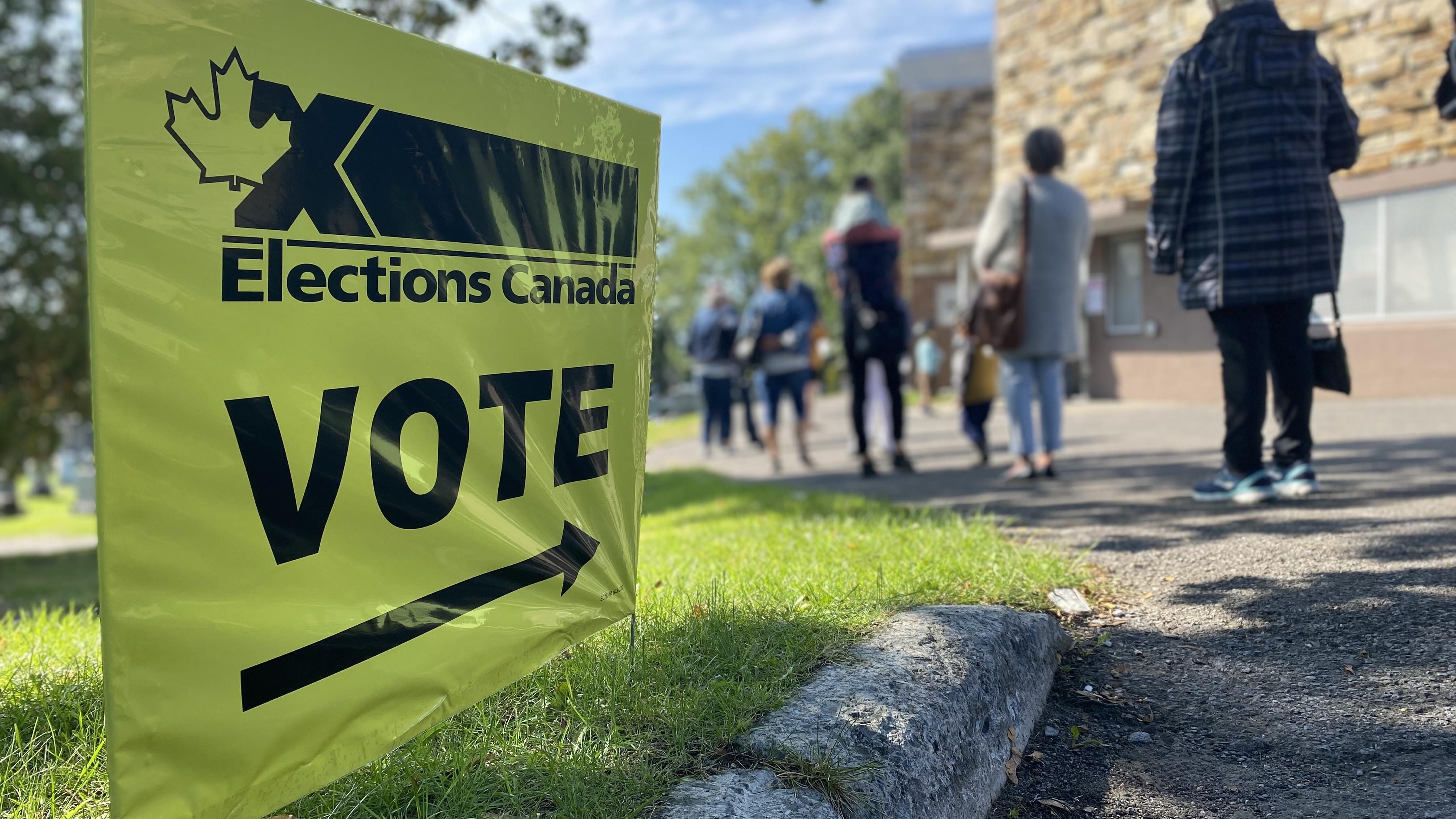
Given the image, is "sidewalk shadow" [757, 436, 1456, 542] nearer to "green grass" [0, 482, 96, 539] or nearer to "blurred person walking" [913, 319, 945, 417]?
"blurred person walking" [913, 319, 945, 417]

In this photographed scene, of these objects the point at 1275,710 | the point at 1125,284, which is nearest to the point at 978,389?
the point at 1275,710

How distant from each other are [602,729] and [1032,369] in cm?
466

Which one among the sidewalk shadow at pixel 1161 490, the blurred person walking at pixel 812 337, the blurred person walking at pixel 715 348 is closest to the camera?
the sidewalk shadow at pixel 1161 490

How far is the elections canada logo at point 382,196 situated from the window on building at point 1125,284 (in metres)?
13.7

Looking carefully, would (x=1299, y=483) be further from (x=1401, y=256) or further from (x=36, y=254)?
(x=36, y=254)

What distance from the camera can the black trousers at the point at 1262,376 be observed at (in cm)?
421

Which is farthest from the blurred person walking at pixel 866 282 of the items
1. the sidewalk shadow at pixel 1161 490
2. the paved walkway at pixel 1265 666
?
the paved walkway at pixel 1265 666

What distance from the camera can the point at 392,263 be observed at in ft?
6.00

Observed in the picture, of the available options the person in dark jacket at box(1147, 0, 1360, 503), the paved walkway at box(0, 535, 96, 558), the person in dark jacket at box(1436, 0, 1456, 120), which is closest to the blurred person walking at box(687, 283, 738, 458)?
the person in dark jacket at box(1147, 0, 1360, 503)

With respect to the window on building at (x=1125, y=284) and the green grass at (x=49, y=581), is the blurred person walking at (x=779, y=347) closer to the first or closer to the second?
the green grass at (x=49, y=581)

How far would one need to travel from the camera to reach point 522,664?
2.19 meters

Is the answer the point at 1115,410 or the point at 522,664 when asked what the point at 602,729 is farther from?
the point at 1115,410

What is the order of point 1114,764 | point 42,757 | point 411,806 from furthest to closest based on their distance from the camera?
point 1114,764, point 42,757, point 411,806

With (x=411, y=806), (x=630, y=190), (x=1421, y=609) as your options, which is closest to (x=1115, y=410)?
(x=1421, y=609)
